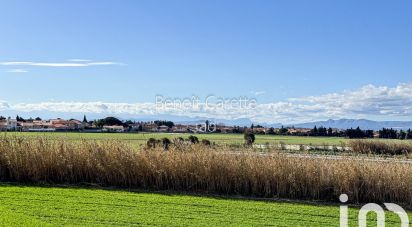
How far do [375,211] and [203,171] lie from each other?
354 centimetres

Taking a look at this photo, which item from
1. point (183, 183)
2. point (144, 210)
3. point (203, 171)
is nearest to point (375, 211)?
point (203, 171)

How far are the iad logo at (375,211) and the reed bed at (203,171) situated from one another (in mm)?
447

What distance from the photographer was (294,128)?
6062 centimetres

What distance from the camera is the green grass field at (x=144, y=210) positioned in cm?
762

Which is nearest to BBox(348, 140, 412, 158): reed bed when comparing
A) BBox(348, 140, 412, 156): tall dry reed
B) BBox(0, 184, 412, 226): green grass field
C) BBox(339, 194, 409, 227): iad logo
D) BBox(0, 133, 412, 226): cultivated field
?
BBox(348, 140, 412, 156): tall dry reed

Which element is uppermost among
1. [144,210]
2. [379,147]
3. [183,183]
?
[379,147]

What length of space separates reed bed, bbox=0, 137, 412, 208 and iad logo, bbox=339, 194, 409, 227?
1.47 feet

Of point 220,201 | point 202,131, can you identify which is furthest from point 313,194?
point 202,131

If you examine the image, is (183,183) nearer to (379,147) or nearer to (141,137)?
(141,137)

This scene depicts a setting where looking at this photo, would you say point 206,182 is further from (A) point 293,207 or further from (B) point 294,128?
(B) point 294,128

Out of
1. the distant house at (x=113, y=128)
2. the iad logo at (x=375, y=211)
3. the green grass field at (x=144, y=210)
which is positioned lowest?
the iad logo at (x=375, y=211)

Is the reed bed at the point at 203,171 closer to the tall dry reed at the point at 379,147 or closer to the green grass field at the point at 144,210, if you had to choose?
the green grass field at the point at 144,210

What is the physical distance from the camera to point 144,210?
8.41 meters

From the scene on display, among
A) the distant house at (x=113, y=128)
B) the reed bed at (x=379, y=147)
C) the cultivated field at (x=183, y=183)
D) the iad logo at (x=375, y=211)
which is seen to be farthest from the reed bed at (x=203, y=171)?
the distant house at (x=113, y=128)
